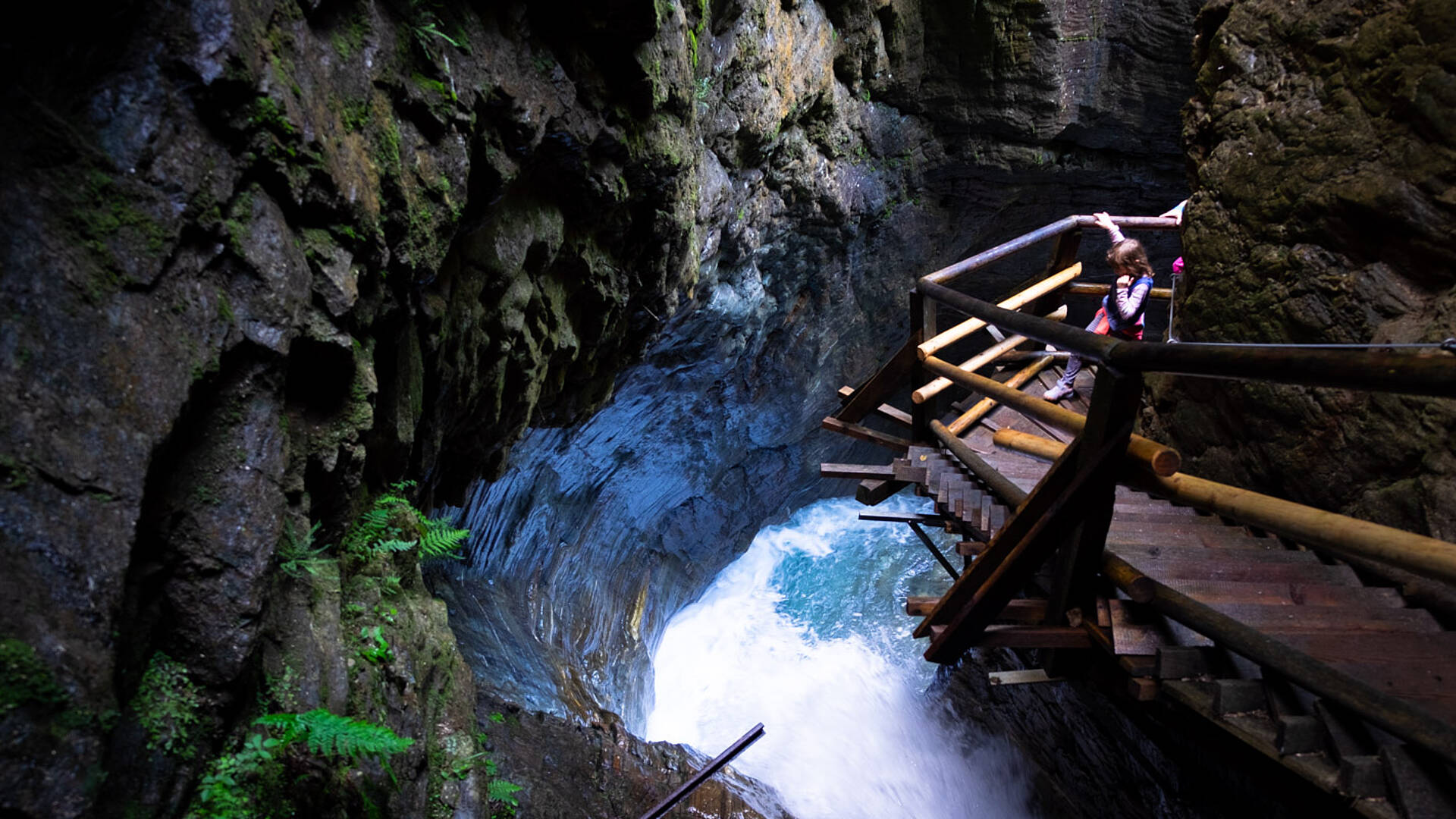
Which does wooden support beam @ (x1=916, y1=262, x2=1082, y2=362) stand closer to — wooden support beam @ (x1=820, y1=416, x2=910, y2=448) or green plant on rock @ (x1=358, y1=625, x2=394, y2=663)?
wooden support beam @ (x1=820, y1=416, x2=910, y2=448)

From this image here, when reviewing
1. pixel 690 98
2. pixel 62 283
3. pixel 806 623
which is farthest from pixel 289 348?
pixel 806 623

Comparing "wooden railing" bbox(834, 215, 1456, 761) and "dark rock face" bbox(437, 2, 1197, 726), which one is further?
"dark rock face" bbox(437, 2, 1197, 726)

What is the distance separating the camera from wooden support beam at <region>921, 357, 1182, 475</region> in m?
2.33

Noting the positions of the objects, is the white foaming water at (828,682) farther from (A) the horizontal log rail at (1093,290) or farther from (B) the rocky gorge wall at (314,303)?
(A) the horizontal log rail at (1093,290)

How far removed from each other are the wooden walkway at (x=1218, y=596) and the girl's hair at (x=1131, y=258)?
5.17 ft

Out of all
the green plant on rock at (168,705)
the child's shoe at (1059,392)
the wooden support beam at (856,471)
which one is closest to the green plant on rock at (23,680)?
the green plant on rock at (168,705)

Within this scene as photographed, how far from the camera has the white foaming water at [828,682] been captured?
810 cm

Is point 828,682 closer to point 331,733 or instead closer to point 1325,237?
point 1325,237

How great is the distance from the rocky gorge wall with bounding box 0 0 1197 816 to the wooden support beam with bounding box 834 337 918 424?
187 centimetres

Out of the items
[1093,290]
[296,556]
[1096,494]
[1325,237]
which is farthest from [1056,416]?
[1093,290]

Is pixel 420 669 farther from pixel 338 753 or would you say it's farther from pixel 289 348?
pixel 289 348

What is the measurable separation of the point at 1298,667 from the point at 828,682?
9802 millimetres

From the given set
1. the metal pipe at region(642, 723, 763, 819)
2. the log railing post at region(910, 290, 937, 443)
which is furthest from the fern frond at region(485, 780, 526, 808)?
the log railing post at region(910, 290, 937, 443)

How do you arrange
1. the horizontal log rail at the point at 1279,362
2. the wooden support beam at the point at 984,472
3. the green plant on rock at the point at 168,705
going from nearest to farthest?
the horizontal log rail at the point at 1279,362
the green plant on rock at the point at 168,705
the wooden support beam at the point at 984,472
